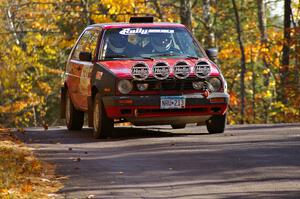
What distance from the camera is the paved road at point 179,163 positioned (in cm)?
1037

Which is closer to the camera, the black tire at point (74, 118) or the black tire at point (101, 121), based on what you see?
the black tire at point (101, 121)

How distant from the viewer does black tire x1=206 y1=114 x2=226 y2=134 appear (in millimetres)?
17016

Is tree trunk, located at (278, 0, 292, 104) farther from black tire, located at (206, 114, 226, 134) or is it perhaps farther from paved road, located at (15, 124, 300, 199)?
black tire, located at (206, 114, 226, 134)

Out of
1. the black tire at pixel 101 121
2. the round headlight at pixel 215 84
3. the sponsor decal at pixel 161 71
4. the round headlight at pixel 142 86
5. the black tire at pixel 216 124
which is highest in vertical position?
the sponsor decal at pixel 161 71

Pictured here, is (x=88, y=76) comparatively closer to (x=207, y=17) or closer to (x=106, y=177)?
(x=106, y=177)

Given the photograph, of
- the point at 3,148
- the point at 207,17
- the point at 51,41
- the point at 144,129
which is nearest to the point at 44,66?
the point at 51,41

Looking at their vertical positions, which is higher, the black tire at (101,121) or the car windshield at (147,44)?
the car windshield at (147,44)

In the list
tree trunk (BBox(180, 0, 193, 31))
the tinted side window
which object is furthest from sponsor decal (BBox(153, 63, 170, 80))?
tree trunk (BBox(180, 0, 193, 31))

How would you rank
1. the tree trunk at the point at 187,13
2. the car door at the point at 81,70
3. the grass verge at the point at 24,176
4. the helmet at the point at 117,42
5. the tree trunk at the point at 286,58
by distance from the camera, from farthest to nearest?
1. the tree trunk at the point at 187,13
2. the tree trunk at the point at 286,58
3. the car door at the point at 81,70
4. the helmet at the point at 117,42
5. the grass verge at the point at 24,176

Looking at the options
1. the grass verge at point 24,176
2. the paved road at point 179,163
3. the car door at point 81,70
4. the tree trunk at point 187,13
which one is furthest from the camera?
the tree trunk at point 187,13

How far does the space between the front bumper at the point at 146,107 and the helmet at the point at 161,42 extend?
1280 mm

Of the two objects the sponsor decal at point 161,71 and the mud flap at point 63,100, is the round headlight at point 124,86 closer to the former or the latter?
the sponsor decal at point 161,71

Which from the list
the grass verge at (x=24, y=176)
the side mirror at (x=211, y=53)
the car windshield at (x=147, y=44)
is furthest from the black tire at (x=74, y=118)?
the grass verge at (x=24, y=176)

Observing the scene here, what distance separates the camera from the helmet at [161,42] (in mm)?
17188
